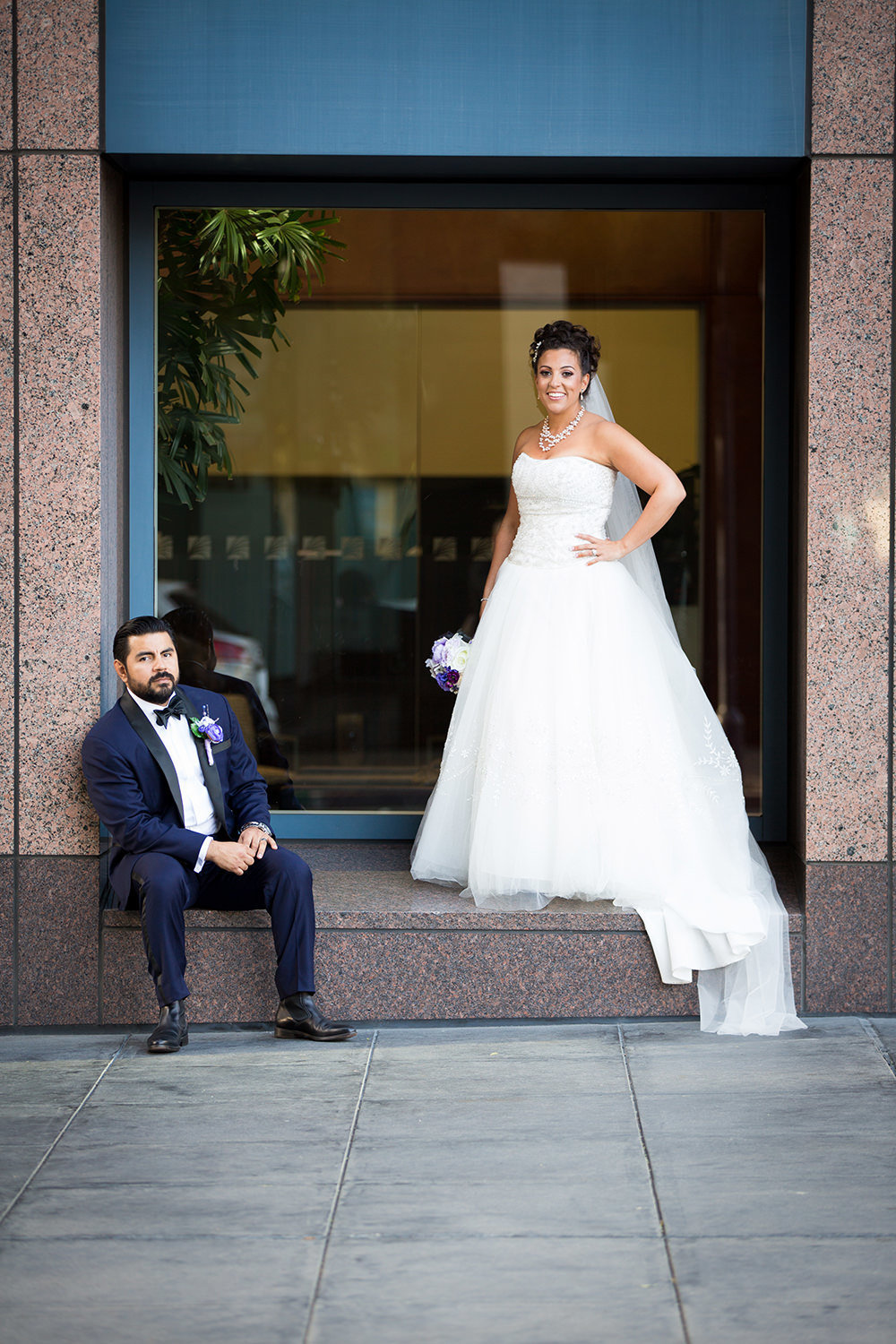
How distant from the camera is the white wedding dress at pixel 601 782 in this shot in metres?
4.82

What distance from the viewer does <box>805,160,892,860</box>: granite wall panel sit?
16.3 ft

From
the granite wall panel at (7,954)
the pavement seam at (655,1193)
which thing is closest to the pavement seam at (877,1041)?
the pavement seam at (655,1193)

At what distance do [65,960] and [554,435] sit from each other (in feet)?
9.09

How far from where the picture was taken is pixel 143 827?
467 centimetres

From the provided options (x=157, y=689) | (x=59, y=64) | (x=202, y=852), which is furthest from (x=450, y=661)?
(x=59, y=64)

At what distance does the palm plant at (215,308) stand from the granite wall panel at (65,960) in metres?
1.94

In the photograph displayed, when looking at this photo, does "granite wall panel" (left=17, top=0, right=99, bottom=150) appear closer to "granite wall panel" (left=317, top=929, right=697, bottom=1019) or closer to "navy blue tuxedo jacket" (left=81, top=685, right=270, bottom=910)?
"navy blue tuxedo jacket" (left=81, top=685, right=270, bottom=910)

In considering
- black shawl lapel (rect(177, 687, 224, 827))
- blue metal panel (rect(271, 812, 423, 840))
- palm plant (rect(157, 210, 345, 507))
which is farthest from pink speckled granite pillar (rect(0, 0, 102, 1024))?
blue metal panel (rect(271, 812, 423, 840))

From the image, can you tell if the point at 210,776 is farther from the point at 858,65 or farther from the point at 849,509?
the point at 858,65

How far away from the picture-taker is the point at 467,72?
4980 mm

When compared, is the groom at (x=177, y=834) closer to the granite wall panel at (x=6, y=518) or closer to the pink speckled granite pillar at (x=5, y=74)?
the granite wall panel at (x=6, y=518)

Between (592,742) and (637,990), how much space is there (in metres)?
0.92

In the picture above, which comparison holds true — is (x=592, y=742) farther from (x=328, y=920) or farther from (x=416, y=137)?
(x=416, y=137)

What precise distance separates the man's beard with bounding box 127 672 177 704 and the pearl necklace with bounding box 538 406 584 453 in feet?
5.73
